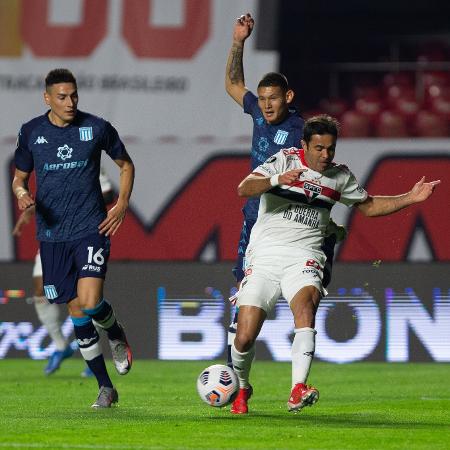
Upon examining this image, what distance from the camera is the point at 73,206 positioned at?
8977mm

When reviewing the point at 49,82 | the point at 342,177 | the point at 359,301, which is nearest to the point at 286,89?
the point at 342,177

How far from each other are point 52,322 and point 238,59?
4.53 meters

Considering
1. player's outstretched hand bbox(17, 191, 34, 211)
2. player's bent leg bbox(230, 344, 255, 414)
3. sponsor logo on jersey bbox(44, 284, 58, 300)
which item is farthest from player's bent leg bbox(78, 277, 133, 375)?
player's bent leg bbox(230, 344, 255, 414)

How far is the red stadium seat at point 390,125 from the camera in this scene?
1673 centimetres

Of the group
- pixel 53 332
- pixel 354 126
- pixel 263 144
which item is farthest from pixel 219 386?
pixel 354 126

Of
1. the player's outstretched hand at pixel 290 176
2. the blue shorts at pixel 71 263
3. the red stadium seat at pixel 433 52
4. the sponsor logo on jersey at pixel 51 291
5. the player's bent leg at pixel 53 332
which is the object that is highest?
the red stadium seat at pixel 433 52

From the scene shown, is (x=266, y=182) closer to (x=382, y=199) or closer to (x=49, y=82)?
(x=382, y=199)

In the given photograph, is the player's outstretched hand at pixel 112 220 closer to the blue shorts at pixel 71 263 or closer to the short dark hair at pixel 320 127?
the blue shorts at pixel 71 263

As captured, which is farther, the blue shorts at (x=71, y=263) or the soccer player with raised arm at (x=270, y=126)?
the blue shorts at (x=71, y=263)

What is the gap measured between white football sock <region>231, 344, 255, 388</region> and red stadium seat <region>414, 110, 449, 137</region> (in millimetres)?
8563

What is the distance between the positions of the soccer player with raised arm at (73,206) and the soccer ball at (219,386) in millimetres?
1179

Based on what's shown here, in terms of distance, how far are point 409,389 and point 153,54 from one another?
6.49m

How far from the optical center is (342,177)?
8211 mm

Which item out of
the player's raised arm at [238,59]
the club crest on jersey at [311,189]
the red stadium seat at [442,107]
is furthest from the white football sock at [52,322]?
the red stadium seat at [442,107]
